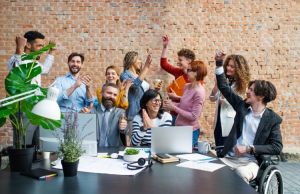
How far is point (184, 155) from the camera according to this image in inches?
119

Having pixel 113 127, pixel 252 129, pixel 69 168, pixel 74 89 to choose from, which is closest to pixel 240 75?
pixel 252 129

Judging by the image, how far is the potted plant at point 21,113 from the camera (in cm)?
247

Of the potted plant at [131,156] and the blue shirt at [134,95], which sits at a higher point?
the blue shirt at [134,95]

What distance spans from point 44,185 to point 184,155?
1.30 m

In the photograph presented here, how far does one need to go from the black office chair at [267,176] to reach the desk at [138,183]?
0.54 meters

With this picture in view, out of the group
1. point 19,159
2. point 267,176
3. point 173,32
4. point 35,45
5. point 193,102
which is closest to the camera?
point 19,159

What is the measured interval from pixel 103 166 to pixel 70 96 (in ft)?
6.34

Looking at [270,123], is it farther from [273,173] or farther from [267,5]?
[267,5]

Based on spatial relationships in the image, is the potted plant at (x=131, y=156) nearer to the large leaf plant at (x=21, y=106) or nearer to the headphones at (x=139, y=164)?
the headphones at (x=139, y=164)

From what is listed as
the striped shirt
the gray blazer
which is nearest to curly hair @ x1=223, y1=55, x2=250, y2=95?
the striped shirt

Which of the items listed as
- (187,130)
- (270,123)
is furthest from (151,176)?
(270,123)

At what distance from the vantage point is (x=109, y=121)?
363 centimetres

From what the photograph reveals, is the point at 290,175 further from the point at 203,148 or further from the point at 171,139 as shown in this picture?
the point at 171,139

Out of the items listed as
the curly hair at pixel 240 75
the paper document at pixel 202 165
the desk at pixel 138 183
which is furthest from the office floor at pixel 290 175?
the paper document at pixel 202 165
